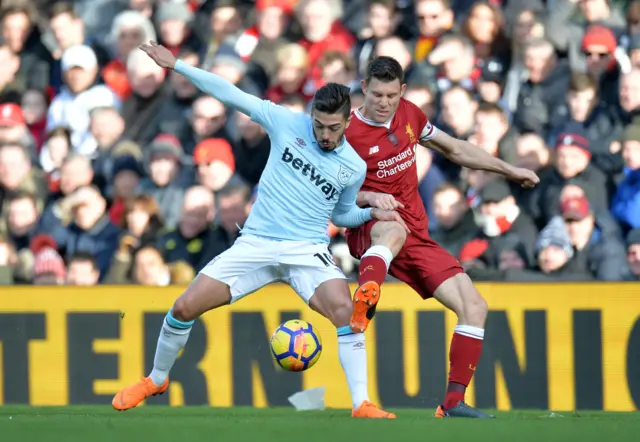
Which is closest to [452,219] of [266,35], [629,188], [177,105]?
[629,188]

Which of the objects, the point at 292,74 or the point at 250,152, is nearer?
the point at 250,152

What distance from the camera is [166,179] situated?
33.6 feet

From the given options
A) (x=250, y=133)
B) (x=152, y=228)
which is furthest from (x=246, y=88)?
(x=152, y=228)

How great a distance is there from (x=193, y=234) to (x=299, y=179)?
2.54 m

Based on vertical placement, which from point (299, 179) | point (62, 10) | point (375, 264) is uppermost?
point (62, 10)

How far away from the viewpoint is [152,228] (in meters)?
10.0

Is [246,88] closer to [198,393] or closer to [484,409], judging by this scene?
[198,393]

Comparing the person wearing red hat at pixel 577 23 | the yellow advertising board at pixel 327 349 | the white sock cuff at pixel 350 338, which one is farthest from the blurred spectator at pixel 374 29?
the white sock cuff at pixel 350 338

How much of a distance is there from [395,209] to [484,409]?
2.35 m

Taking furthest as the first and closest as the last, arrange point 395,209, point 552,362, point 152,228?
1. point 152,228
2. point 552,362
3. point 395,209

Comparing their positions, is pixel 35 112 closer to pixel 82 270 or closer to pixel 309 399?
pixel 82 270

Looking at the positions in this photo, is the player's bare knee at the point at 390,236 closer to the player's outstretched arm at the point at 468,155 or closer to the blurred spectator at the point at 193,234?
the player's outstretched arm at the point at 468,155

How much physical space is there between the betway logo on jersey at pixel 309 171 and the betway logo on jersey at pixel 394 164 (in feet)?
1.31

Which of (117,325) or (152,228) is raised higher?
(152,228)
